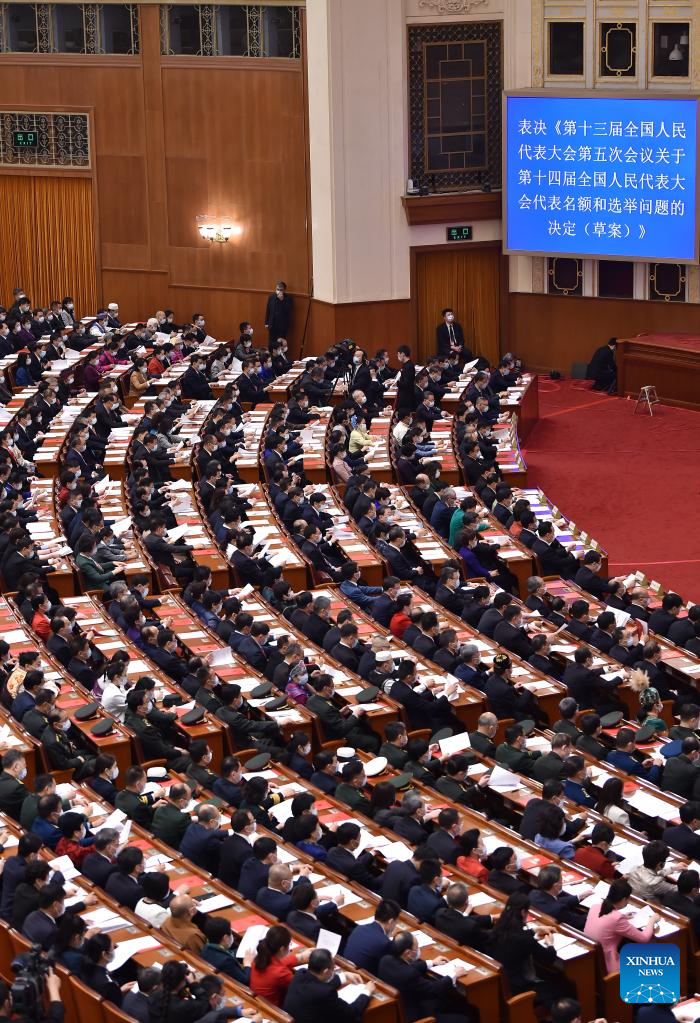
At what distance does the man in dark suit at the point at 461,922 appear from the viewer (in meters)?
9.82

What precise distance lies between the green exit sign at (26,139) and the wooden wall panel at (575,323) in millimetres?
9302

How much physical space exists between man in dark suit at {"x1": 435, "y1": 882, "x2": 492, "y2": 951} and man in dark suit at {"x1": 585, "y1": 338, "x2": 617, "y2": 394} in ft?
58.5

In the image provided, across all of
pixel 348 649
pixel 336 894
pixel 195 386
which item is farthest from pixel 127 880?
pixel 195 386

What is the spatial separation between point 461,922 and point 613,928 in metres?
0.89

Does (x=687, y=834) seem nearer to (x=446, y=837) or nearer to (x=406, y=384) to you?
(x=446, y=837)

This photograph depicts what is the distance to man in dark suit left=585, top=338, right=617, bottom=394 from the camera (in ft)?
88.6

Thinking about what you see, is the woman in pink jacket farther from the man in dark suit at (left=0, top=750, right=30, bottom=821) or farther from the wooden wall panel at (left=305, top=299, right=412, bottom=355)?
the wooden wall panel at (left=305, top=299, right=412, bottom=355)

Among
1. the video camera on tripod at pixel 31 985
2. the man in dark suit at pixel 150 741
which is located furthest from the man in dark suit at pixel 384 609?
the video camera on tripod at pixel 31 985

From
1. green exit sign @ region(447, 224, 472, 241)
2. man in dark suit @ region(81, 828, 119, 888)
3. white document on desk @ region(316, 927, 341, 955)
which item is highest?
green exit sign @ region(447, 224, 472, 241)

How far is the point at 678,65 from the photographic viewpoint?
2627 cm

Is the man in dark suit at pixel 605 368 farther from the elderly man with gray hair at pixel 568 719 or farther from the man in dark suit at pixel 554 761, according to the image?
the man in dark suit at pixel 554 761

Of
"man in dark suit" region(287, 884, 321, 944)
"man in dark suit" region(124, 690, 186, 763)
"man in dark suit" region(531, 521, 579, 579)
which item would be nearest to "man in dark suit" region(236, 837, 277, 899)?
"man in dark suit" region(287, 884, 321, 944)

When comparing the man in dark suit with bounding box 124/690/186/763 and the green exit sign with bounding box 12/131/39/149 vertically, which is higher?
the green exit sign with bounding box 12/131/39/149

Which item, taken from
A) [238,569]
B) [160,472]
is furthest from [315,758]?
[160,472]
